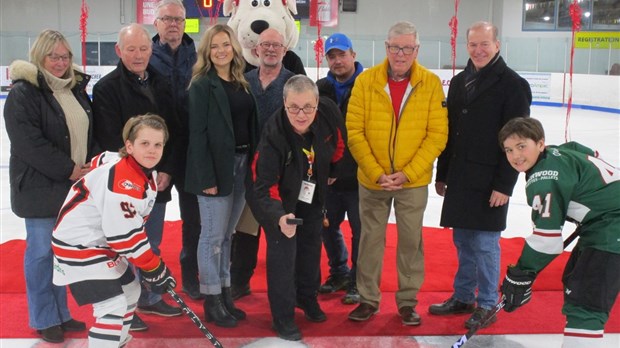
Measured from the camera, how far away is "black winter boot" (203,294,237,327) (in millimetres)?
2904

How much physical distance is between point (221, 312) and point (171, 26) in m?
1.41

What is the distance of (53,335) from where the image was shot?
2.74 m

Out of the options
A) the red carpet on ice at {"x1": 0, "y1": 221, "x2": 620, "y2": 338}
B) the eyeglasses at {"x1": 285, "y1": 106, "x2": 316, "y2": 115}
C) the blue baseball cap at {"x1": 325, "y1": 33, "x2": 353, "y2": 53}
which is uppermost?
the blue baseball cap at {"x1": 325, "y1": 33, "x2": 353, "y2": 53}

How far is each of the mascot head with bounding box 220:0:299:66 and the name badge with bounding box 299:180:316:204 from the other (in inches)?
41.1

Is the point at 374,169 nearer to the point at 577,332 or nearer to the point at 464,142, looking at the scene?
the point at 464,142

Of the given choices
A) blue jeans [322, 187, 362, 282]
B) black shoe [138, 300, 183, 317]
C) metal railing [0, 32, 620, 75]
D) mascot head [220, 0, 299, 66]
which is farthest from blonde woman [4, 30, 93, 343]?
metal railing [0, 32, 620, 75]

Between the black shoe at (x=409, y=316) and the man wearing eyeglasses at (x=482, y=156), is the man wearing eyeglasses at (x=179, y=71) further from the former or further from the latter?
the man wearing eyeglasses at (x=482, y=156)

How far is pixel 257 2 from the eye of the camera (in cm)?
383

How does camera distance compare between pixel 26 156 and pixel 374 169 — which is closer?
pixel 26 156

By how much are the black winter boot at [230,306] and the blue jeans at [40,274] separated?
74cm

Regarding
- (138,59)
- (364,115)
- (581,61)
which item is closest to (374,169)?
(364,115)

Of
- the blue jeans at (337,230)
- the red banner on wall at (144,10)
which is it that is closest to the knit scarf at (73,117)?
the blue jeans at (337,230)

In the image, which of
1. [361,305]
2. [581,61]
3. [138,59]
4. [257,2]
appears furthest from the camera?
[581,61]

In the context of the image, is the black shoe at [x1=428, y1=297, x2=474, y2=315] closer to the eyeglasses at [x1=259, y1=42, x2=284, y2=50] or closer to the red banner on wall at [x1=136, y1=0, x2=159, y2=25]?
the eyeglasses at [x1=259, y1=42, x2=284, y2=50]
